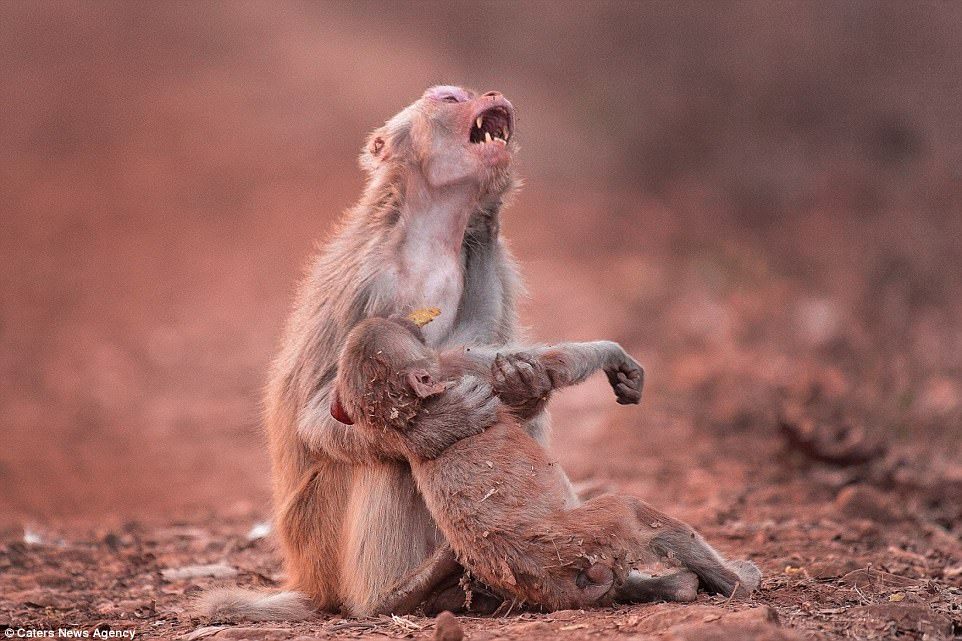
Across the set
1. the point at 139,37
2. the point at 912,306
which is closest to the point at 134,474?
the point at 912,306

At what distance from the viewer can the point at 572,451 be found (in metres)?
9.76

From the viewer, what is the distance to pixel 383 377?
15.7 ft

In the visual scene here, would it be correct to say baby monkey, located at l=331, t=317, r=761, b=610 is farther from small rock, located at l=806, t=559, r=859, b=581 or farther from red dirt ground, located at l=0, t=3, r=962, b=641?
small rock, located at l=806, t=559, r=859, b=581

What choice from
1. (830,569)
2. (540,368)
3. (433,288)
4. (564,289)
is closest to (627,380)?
(540,368)

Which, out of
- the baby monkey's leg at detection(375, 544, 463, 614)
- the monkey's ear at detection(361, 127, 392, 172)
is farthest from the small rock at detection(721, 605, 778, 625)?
the monkey's ear at detection(361, 127, 392, 172)

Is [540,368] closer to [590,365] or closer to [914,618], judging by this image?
[590,365]

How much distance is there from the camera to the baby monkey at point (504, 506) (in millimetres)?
4637

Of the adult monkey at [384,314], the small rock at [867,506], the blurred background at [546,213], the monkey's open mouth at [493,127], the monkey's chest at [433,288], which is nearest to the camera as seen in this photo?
the adult monkey at [384,314]

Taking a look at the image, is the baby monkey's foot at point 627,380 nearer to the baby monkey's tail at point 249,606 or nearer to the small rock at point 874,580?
the small rock at point 874,580

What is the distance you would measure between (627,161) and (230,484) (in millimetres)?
10700

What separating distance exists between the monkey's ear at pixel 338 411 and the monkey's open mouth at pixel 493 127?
1.51 m

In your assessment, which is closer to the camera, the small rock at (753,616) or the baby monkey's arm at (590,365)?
the small rock at (753,616)

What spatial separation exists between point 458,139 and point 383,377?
4.79 ft

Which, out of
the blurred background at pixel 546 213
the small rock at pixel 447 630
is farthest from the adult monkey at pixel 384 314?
the blurred background at pixel 546 213
